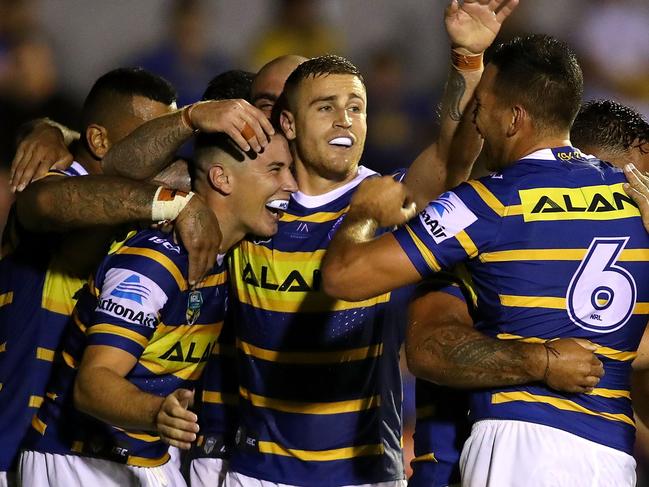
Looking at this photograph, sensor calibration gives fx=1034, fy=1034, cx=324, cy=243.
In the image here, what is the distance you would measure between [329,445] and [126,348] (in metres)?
0.97

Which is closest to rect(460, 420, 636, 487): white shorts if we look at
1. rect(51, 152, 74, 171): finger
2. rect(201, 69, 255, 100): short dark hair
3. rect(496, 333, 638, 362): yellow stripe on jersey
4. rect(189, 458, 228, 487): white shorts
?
rect(496, 333, 638, 362): yellow stripe on jersey

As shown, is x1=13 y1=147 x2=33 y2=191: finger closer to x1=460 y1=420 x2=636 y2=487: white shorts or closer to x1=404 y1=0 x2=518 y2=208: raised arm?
x1=404 y1=0 x2=518 y2=208: raised arm

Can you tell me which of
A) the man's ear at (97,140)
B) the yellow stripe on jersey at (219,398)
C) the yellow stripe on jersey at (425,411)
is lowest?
the yellow stripe on jersey at (219,398)

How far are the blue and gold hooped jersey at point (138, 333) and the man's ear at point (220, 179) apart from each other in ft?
1.07

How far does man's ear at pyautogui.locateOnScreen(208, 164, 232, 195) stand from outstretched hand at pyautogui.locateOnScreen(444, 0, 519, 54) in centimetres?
110

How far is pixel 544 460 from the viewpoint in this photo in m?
3.49

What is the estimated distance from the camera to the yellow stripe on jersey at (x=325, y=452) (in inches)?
165

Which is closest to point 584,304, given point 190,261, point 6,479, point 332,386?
point 332,386

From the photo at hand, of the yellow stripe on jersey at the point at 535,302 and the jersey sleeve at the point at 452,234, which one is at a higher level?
the jersey sleeve at the point at 452,234

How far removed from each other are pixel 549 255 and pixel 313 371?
1176 mm

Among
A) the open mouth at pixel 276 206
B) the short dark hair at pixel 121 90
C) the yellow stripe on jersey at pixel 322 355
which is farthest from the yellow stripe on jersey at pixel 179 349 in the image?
the short dark hair at pixel 121 90

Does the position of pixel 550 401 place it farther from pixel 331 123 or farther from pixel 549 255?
pixel 331 123

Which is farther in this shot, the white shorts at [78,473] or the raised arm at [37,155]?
the raised arm at [37,155]

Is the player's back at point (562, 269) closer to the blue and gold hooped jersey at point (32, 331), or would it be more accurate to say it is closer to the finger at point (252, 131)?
the finger at point (252, 131)
